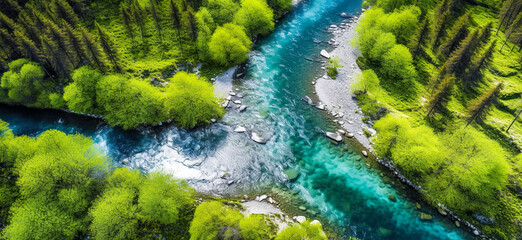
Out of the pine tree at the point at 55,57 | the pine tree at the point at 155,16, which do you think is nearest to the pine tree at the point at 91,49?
the pine tree at the point at 55,57

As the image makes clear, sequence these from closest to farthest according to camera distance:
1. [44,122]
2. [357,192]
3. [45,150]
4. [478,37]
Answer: [45,150] → [357,192] → [44,122] → [478,37]

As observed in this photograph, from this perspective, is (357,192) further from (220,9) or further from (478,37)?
(220,9)

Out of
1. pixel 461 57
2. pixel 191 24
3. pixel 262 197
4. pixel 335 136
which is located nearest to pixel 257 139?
pixel 262 197

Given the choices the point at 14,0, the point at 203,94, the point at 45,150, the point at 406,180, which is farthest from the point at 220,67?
the point at 14,0

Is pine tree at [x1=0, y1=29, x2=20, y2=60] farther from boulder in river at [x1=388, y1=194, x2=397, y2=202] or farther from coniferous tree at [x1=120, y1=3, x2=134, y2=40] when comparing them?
boulder in river at [x1=388, y1=194, x2=397, y2=202]

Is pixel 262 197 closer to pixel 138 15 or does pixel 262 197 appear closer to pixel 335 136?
pixel 335 136

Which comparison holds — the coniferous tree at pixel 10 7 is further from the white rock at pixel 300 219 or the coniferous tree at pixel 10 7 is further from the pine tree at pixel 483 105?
the pine tree at pixel 483 105
